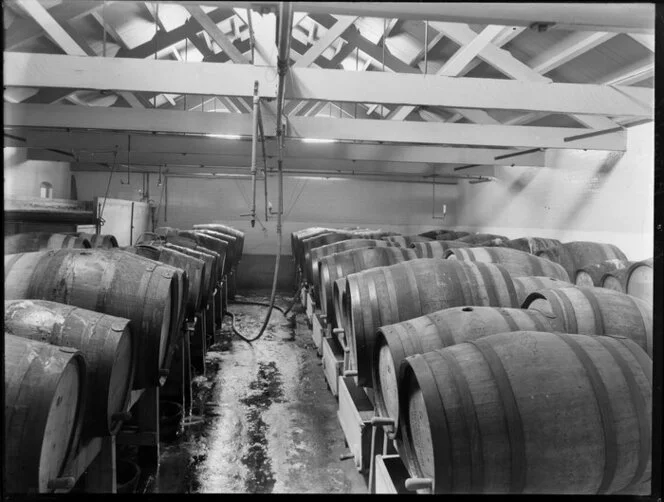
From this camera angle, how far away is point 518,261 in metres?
4.45

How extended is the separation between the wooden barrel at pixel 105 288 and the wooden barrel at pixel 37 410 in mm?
986

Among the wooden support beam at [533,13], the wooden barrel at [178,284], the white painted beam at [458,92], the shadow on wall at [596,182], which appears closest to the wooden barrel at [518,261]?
the white painted beam at [458,92]

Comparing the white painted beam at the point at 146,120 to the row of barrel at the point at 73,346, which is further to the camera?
the white painted beam at the point at 146,120

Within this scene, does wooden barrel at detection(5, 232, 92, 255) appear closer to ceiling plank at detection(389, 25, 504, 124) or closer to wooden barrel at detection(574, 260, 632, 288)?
ceiling plank at detection(389, 25, 504, 124)

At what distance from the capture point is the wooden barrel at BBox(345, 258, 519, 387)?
10.2ft

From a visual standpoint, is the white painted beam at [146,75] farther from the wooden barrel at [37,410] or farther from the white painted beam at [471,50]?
the wooden barrel at [37,410]

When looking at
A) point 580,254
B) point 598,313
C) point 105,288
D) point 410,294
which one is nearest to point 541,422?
point 598,313

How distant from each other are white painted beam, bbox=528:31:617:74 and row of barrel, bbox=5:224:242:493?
5.10 meters

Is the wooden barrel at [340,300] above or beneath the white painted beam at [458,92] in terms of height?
beneath

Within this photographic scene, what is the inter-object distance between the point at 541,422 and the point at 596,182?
672cm

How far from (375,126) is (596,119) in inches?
111

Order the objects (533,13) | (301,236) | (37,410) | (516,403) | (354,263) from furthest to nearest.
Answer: (301,236) < (354,263) < (533,13) < (516,403) < (37,410)

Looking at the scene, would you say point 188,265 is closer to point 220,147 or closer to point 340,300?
point 340,300

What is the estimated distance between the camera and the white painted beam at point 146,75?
3.87 meters
